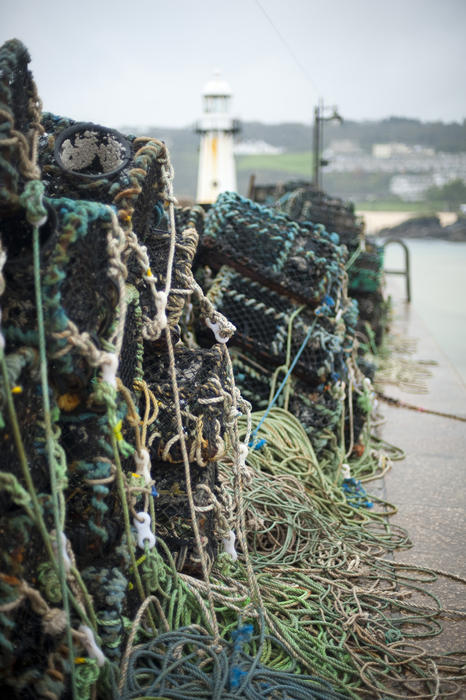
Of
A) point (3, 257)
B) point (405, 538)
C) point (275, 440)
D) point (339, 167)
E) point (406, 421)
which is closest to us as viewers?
point (3, 257)

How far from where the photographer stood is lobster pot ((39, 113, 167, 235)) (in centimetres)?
177

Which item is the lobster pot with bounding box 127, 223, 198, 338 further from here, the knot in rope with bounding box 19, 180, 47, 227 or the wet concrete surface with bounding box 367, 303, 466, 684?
the wet concrete surface with bounding box 367, 303, 466, 684

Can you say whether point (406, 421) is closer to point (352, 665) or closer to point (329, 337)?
point (329, 337)

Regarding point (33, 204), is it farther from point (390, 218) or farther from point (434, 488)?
point (390, 218)

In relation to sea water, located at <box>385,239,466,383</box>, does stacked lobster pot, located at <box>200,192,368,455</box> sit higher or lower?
higher

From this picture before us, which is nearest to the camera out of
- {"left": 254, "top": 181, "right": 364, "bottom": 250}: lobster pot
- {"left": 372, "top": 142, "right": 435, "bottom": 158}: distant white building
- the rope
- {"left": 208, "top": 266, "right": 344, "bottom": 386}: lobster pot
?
{"left": 208, "top": 266, "right": 344, "bottom": 386}: lobster pot

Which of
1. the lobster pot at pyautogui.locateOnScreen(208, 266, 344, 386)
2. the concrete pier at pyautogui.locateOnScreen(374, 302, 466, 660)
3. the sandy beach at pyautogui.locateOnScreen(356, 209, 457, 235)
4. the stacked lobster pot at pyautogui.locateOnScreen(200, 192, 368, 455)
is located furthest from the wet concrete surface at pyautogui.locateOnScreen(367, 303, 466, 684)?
the sandy beach at pyautogui.locateOnScreen(356, 209, 457, 235)

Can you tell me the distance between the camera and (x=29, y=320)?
4.72 ft

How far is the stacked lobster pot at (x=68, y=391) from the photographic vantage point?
139 centimetres

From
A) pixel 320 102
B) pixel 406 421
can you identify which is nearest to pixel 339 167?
pixel 320 102

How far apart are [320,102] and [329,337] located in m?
9.33

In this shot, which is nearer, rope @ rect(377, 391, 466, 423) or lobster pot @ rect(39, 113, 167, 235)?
lobster pot @ rect(39, 113, 167, 235)

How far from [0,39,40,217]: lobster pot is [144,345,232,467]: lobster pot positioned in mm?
852

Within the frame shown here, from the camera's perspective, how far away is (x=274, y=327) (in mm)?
3295
